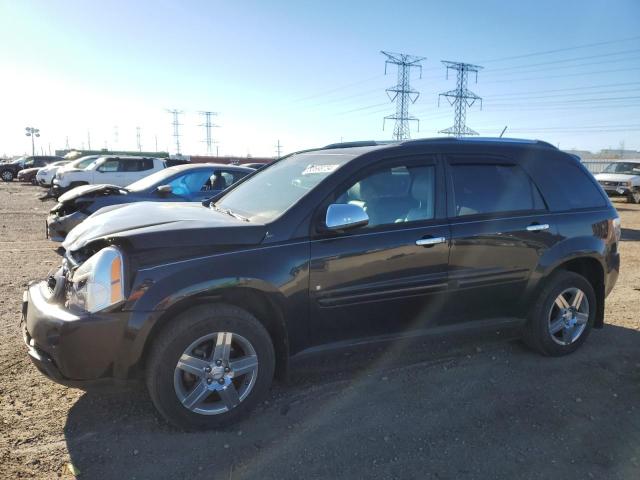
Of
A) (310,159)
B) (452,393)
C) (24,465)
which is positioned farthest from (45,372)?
(452,393)

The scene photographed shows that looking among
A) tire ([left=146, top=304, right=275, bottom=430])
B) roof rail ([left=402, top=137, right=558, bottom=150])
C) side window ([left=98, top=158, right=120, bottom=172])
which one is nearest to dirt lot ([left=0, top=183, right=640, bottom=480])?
tire ([left=146, top=304, right=275, bottom=430])

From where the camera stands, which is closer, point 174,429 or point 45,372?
point 45,372

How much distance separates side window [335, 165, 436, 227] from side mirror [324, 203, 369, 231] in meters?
0.21

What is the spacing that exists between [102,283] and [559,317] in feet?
12.3

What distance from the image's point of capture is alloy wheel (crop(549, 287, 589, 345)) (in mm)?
4352

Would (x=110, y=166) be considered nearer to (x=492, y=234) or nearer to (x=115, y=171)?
(x=115, y=171)

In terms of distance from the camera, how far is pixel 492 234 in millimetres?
3893

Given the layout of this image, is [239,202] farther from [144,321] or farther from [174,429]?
[174,429]

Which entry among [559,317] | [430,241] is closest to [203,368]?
[430,241]

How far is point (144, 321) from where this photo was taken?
111 inches

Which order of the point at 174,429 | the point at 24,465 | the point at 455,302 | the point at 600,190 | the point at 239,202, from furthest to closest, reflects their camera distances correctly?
the point at 600,190
the point at 239,202
the point at 455,302
the point at 174,429
the point at 24,465

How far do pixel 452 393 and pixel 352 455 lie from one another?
43.9 inches

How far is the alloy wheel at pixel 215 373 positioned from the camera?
2992 mm

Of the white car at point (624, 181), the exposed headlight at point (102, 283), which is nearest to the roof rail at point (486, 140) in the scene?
the exposed headlight at point (102, 283)
